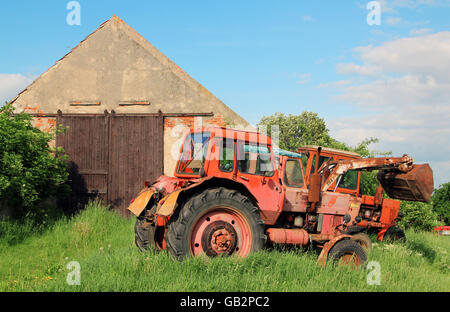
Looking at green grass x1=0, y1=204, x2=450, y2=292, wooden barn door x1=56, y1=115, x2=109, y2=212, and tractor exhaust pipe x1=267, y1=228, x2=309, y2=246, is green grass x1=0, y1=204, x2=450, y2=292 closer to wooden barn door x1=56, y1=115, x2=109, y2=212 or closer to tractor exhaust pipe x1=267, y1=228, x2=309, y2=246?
tractor exhaust pipe x1=267, y1=228, x2=309, y2=246

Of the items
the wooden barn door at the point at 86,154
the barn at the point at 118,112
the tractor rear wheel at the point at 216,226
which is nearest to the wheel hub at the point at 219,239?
the tractor rear wheel at the point at 216,226

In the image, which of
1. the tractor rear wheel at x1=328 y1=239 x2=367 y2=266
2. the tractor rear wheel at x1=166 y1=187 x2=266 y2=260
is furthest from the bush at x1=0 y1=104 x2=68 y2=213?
the tractor rear wheel at x1=328 y1=239 x2=367 y2=266

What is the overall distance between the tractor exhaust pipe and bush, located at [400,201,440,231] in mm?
7238

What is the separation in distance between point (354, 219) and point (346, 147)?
27.5 feet

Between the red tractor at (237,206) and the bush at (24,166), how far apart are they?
3.87m

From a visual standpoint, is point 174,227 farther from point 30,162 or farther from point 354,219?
point 30,162

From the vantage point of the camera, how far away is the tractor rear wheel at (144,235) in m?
6.73

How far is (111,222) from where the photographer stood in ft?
35.6

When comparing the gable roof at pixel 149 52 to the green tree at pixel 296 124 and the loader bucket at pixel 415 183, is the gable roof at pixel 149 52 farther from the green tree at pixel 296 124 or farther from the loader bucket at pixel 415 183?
the green tree at pixel 296 124

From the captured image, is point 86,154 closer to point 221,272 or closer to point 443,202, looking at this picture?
point 221,272

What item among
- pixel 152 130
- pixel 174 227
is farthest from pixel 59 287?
pixel 152 130

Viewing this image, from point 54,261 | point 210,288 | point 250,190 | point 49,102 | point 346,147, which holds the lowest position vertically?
point 54,261

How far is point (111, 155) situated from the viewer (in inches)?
486

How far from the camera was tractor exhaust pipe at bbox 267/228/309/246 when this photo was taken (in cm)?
652
